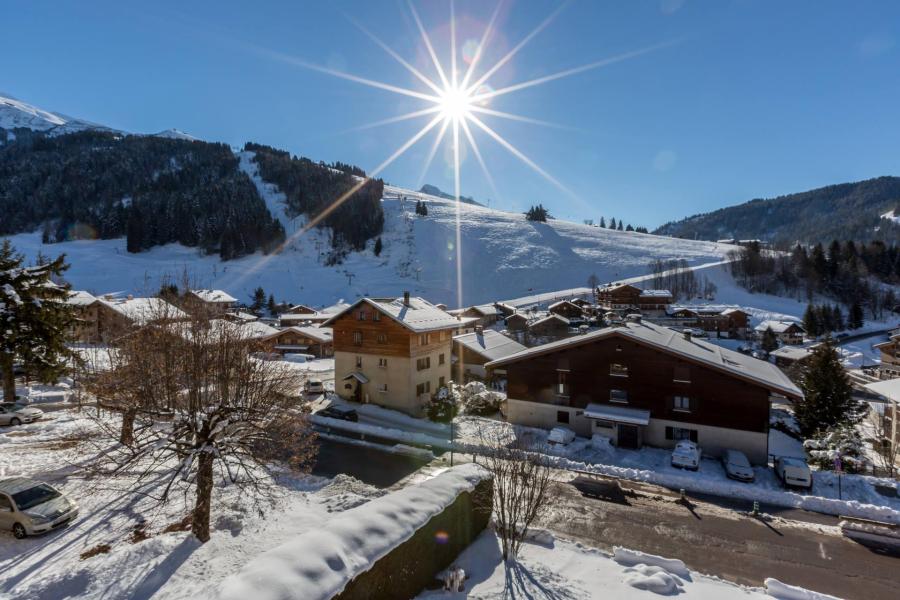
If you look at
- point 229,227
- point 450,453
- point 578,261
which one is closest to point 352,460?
point 450,453

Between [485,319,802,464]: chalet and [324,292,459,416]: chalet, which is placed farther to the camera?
[324,292,459,416]: chalet

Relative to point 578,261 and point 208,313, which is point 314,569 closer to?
point 208,313

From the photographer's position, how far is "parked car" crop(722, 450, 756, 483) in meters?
22.5

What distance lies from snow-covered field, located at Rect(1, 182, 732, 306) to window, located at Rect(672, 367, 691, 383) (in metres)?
86.2

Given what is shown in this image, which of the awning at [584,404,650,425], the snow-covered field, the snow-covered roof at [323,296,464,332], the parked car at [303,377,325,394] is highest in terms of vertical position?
the snow-covered field

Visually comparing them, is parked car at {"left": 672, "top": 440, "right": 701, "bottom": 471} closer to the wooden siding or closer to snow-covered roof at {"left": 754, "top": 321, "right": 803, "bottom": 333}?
the wooden siding

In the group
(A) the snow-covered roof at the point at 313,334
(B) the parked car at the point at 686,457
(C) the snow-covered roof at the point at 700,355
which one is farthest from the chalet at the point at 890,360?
(A) the snow-covered roof at the point at 313,334

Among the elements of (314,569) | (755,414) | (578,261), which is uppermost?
(578,261)

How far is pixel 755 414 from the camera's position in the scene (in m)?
25.4

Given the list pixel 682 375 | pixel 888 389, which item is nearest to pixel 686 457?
pixel 682 375

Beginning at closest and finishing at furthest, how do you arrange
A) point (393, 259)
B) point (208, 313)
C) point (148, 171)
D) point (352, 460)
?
point (208, 313), point (352, 460), point (393, 259), point (148, 171)

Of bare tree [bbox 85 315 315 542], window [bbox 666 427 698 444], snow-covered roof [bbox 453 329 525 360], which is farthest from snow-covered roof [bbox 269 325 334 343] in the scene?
window [bbox 666 427 698 444]

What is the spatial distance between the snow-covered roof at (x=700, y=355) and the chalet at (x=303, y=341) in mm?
39376

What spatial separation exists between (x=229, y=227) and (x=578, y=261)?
119 metres
